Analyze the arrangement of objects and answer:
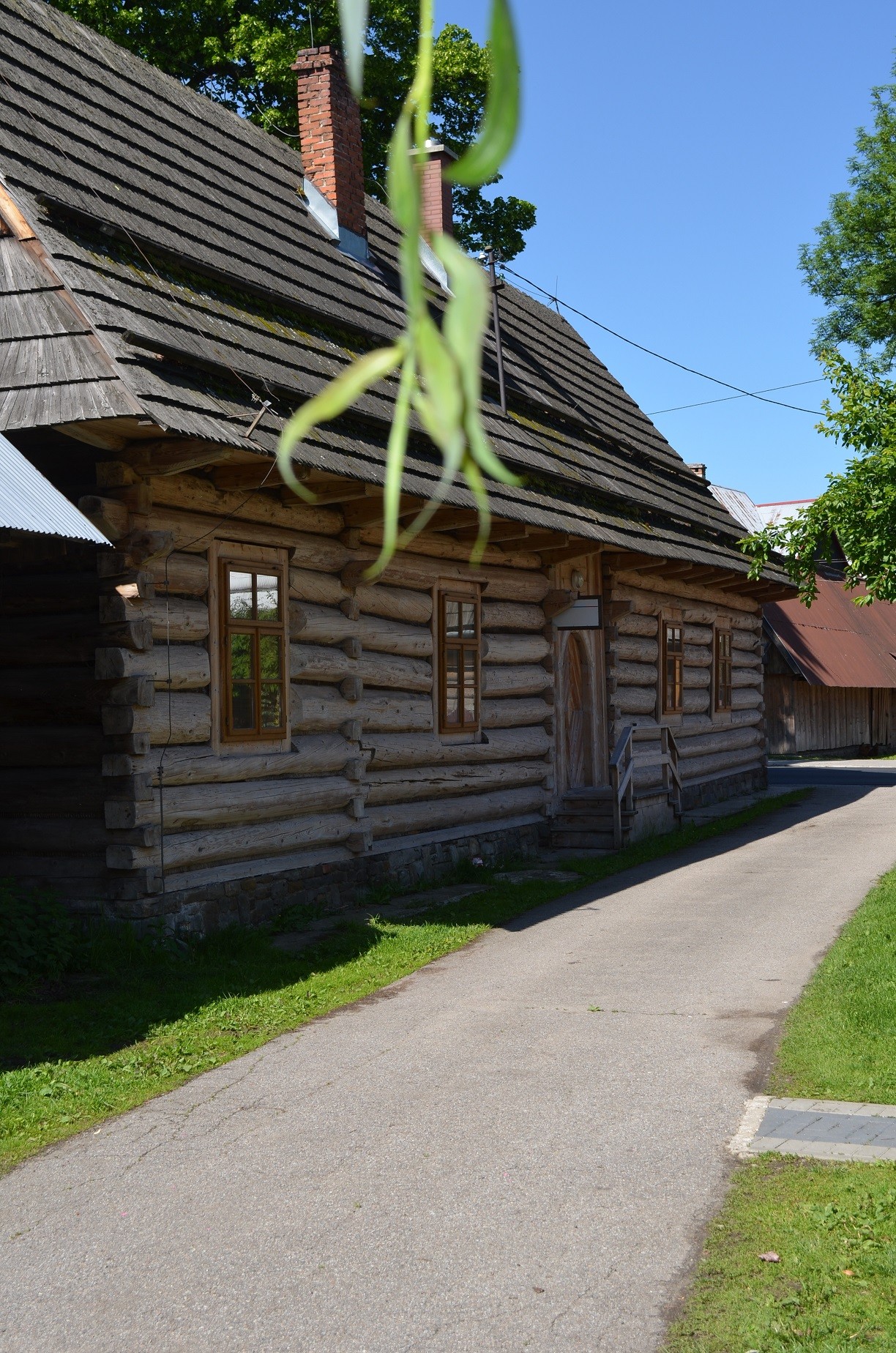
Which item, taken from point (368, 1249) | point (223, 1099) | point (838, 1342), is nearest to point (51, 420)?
point (223, 1099)

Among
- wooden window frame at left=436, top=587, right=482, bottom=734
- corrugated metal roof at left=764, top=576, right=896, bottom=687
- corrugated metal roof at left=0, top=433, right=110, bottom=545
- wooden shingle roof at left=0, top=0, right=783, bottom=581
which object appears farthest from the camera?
corrugated metal roof at left=764, top=576, right=896, bottom=687

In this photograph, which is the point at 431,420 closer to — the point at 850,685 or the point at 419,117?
the point at 419,117

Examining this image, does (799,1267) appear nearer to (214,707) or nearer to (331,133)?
(214,707)

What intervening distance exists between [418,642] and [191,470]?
389cm

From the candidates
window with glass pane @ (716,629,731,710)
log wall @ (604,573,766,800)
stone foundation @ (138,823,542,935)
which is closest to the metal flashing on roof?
log wall @ (604,573,766,800)

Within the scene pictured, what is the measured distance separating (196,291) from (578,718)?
8.81 meters

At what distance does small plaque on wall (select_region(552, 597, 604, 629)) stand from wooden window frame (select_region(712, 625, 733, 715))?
695 cm

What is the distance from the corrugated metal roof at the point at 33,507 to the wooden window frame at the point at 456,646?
6.10 m

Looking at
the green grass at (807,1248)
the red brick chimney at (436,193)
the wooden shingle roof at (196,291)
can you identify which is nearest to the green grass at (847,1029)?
the green grass at (807,1248)

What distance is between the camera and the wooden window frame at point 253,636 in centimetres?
1015

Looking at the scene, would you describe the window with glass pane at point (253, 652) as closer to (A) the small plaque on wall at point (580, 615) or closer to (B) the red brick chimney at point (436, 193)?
(A) the small plaque on wall at point (580, 615)

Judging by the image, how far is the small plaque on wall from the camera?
15.9 meters

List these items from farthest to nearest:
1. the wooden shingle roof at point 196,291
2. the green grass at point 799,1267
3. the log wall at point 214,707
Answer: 1. the log wall at point 214,707
2. the wooden shingle roof at point 196,291
3. the green grass at point 799,1267

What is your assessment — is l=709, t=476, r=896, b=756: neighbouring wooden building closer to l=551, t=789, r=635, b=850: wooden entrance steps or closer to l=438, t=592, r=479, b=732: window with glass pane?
l=551, t=789, r=635, b=850: wooden entrance steps
